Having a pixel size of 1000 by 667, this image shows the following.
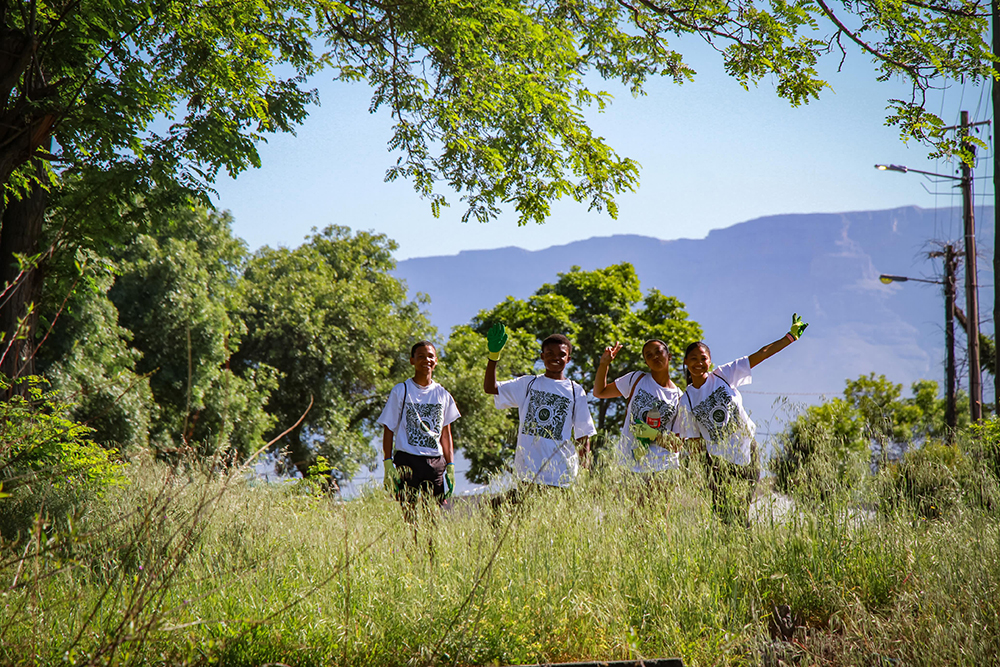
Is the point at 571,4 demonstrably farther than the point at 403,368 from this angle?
No

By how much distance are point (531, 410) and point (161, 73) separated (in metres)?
5.21

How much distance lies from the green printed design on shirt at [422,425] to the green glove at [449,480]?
29 centimetres

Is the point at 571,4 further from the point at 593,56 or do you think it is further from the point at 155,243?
the point at 155,243

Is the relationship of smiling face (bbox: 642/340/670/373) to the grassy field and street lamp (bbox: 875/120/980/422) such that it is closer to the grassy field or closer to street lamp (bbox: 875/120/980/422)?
the grassy field

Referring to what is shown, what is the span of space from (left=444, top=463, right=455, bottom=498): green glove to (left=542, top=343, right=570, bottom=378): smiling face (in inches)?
43.4

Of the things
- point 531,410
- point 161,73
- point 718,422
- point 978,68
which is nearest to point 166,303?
point 161,73

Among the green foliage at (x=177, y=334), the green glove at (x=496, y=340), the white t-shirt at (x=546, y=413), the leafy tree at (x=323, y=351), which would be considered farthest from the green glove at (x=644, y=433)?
the leafy tree at (x=323, y=351)

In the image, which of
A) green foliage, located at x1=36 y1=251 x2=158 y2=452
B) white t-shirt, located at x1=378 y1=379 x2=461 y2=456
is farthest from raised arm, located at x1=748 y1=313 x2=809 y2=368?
green foliage, located at x1=36 y1=251 x2=158 y2=452

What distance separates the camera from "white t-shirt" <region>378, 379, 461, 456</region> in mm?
5742

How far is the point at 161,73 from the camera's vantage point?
24.7 feet

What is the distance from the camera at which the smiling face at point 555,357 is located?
19.0 ft

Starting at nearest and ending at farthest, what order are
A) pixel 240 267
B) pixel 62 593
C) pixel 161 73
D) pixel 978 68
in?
pixel 62 593 → pixel 978 68 → pixel 161 73 → pixel 240 267

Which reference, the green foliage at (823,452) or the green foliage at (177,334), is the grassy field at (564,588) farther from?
the green foliage at (177,334)

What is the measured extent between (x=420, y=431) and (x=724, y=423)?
227 cm
